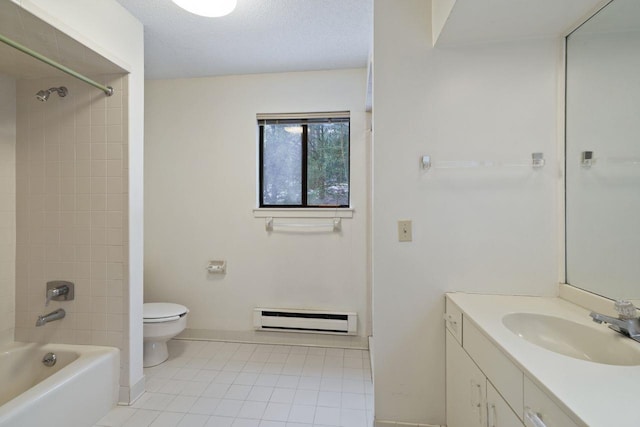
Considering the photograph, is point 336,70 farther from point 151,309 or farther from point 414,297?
point 151,309

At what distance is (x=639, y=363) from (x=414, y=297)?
0.76m

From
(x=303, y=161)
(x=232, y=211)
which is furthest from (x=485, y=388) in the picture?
(x=232, y=211)

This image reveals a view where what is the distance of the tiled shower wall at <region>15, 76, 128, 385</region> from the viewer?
169 cm

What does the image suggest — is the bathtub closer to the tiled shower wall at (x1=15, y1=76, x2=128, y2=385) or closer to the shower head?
the tiled shower wall at (x1=15, y1=76, x2=128, y2=385)

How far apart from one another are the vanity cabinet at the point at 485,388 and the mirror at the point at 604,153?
59 centimetres

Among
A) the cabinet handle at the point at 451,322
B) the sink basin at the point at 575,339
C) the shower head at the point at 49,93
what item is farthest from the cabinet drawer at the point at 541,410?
the shower head at the point at 49,93

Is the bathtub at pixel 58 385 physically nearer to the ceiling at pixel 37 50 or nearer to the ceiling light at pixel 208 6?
the ceiling at pixel 37 50

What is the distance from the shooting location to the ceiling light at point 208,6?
1393 millimetres

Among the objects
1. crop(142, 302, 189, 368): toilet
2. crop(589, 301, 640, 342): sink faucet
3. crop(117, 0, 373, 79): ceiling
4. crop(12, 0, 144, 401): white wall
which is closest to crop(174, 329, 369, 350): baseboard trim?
crop(142, 302, 189, 368): toilet

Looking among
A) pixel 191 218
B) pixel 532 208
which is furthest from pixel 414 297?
pixel 191 218

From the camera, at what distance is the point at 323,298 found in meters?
2.39

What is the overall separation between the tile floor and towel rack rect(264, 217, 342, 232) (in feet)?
3.49

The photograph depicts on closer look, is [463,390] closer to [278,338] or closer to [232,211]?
[278,338]

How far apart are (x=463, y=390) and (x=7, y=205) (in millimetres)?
2864
